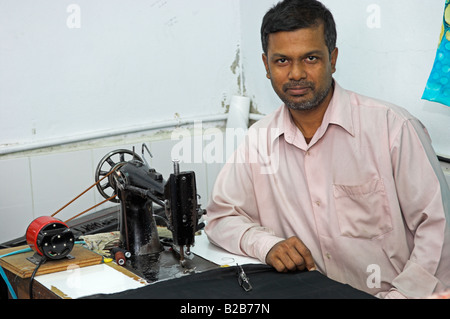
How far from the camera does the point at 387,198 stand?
1.98 m

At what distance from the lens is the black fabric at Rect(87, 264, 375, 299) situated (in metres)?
1.60

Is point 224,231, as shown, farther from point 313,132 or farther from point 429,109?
point 429,109

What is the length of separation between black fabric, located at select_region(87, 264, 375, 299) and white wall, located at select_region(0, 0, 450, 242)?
998mm

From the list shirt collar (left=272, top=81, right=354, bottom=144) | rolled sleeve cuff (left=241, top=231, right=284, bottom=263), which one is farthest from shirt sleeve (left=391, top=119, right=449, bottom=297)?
rolled sleeve cuff (left=241, top=231, right=284, bottom=263)

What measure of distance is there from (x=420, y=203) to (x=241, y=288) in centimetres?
66

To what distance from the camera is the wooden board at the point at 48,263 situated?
6.34 ft

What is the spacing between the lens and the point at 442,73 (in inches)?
90.0

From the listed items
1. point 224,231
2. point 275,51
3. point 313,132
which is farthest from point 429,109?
point 224,231

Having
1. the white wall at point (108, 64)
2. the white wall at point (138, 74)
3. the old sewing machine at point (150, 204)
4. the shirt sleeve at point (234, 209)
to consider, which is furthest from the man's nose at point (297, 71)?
the white wall at point (108, 64)

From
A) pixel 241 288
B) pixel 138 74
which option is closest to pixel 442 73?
pixel 241 288

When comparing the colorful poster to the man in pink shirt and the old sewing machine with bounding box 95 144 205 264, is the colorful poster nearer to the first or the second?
the man in pink shirt

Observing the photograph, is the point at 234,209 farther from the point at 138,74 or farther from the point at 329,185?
the point at 138,74

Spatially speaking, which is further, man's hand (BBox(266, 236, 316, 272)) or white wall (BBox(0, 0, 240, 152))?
white wall (BBox(0, 0, 240, 152))
